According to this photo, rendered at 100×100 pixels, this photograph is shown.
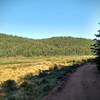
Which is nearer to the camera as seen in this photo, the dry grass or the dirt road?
the dirt road

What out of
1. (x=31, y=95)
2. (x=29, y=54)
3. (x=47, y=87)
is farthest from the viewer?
(x=29, y=54)

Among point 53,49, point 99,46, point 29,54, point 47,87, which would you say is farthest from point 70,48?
point 47,87

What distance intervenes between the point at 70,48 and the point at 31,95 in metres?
164

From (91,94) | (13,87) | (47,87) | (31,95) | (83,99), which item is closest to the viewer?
(83,99)

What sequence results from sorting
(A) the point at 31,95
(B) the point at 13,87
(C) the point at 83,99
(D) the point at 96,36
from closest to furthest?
(C) the point at 83,99 → (A) the point at 31,95 → (B) the point at 13,87 → (D) the point at 96,36

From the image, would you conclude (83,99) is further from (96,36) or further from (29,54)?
(29,54)

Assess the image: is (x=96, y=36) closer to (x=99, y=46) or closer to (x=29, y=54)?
(x=99, y=46)

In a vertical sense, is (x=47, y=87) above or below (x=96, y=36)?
below

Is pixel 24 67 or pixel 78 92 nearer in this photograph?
pixel 78 92

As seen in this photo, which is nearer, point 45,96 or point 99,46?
point 45,96

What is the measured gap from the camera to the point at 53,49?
180m

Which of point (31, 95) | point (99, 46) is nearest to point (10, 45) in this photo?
point (99, 46)

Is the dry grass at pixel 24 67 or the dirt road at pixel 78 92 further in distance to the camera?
the dry grass at pixel 24 67

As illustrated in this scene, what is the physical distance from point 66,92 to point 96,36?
15.4m
